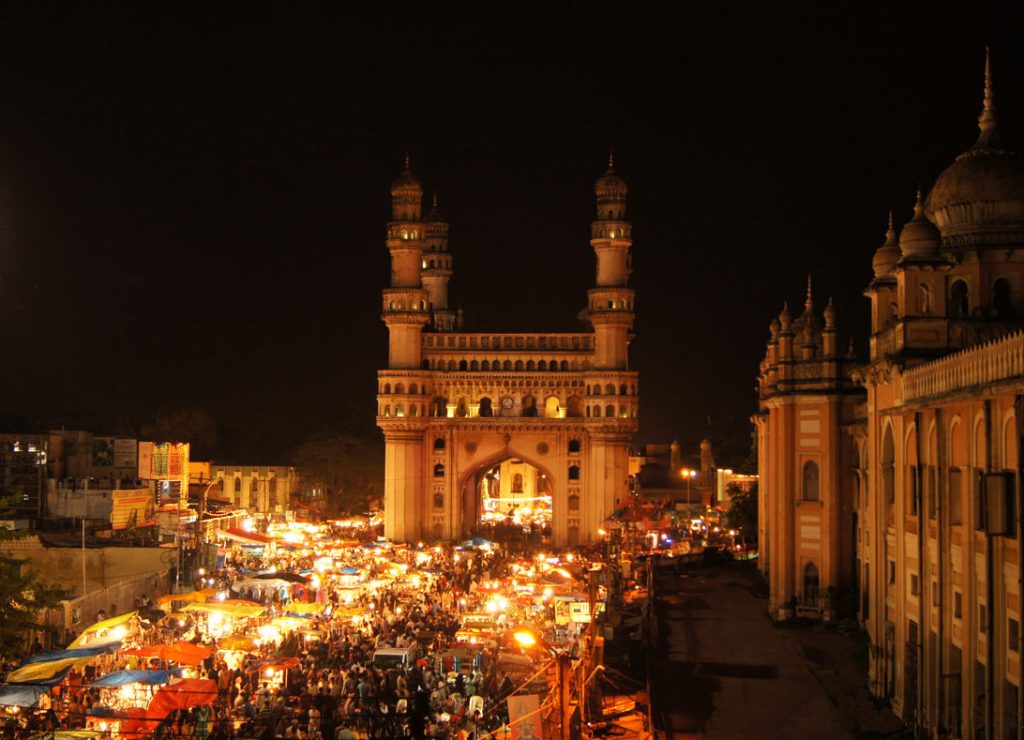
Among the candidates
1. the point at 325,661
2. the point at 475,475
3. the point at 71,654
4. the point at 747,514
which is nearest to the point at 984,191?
the point at 325,661

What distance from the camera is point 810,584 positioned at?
2786 centimetres

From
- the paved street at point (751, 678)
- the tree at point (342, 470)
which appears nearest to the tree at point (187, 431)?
the tree at point (342, 470)

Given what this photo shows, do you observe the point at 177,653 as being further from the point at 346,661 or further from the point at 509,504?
the point at 509,504

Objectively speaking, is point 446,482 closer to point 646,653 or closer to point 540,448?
point 540,448

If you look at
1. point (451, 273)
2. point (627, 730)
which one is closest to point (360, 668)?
point (627, 730)

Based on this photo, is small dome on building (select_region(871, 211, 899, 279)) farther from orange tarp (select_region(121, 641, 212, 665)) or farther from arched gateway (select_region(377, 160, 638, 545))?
arched gateway (select_region(377, 160, 638, 545))

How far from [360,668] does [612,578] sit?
12.8 meters

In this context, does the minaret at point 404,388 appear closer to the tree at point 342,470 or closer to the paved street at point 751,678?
the tree at point 342,470

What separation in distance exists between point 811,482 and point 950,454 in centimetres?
1163

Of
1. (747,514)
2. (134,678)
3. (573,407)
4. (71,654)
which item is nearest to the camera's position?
(134,678)

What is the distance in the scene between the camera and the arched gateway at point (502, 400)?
53.8m

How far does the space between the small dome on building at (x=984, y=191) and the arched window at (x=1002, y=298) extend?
0.83 metres

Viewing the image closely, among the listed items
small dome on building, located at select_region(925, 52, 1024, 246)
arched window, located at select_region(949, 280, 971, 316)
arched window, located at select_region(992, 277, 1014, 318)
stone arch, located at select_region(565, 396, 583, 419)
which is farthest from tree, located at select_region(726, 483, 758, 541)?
arched window, located at select_region(992, 277, 1014, 318)

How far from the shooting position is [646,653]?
23.5 metres
